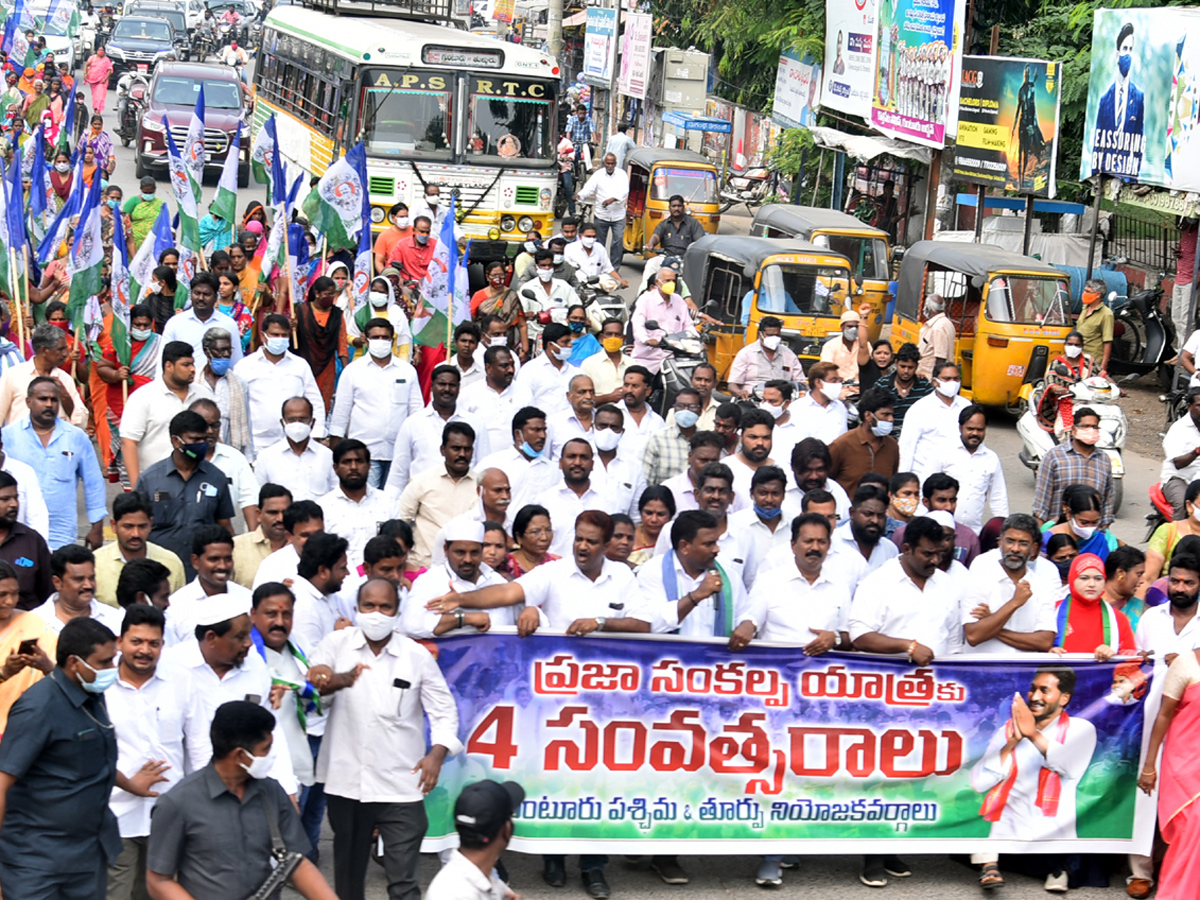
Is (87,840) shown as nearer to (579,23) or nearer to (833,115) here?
(833,115)

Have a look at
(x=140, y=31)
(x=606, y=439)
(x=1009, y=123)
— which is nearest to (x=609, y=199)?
(x=1009, y=123)

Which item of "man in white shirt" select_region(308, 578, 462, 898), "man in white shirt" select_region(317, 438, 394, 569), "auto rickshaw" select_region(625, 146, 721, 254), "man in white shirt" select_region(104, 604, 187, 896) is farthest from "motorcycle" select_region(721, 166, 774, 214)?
"man in white shirt" select_region(104, 604, 187, 896)

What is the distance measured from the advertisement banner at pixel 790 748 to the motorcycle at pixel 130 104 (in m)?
28.8

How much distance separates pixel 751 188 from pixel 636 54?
383 centimetres

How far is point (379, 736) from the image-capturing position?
6.40 metres

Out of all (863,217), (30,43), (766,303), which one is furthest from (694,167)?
(30,43)

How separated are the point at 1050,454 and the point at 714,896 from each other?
173 inches

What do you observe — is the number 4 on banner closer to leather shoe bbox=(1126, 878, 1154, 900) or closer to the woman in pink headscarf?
leather shoe bbox=(1126, 878, 1154, 900)

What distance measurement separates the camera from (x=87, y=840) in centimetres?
570

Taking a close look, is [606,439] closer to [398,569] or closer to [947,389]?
[947,389]

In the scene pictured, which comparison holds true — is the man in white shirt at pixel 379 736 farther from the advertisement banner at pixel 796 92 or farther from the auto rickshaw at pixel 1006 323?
the advertisement banner at pixel 796 92

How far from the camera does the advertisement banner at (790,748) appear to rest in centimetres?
746

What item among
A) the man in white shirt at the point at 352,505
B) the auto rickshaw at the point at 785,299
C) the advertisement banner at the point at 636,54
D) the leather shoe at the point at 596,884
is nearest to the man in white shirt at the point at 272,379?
the man in white shirt at the point at 352,505

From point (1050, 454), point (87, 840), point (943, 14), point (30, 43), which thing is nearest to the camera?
point (87, 840)
